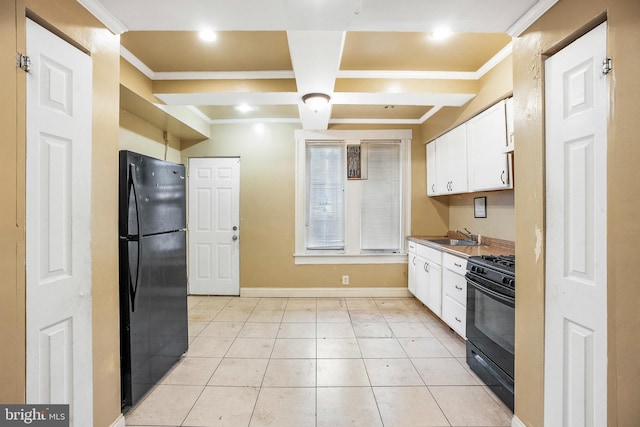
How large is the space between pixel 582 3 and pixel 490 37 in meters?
1.07

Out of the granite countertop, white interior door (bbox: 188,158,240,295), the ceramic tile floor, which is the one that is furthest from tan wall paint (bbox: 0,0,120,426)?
the granite countertop

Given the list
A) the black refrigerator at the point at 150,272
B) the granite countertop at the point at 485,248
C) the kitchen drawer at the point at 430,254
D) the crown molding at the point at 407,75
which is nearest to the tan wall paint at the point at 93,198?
the black refrigerator at the point at 150,272

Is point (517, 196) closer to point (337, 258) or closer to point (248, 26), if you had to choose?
point (248, 26)

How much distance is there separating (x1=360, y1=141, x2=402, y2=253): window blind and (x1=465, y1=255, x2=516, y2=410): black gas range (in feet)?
6.26

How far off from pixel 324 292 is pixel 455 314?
1.95 metres

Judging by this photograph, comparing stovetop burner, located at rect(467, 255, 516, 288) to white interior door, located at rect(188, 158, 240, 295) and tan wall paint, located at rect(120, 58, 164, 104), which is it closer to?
white interior door, located at rect(188, 158, 240, 295)

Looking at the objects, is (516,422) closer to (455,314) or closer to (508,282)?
(508,282)

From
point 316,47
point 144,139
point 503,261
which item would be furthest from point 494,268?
point 144,139

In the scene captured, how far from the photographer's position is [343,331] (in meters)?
3.12

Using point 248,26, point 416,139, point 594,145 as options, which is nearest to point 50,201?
point 248,26

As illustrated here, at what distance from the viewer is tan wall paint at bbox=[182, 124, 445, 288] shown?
4.27 metres

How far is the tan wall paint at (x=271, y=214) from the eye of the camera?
427cm

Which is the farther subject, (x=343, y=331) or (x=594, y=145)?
(x=343, y=331)

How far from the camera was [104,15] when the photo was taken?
4.95 feet
